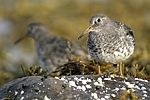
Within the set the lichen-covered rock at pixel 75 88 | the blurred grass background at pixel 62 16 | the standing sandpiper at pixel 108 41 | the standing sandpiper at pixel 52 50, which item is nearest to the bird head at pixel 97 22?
the standing sandpiper at pixel 108 41

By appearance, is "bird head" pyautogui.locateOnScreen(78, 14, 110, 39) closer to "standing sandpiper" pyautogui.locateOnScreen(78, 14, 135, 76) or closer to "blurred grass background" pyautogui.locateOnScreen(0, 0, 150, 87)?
"standing sandpiper" pyautogui.locateOnScreen(78, 14, 135, 76)

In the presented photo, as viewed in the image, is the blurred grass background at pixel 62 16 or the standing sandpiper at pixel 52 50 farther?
the blurred grass background at pixel 62 16

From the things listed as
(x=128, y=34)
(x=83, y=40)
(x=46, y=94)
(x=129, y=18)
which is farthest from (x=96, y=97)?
(x=129, y=18)

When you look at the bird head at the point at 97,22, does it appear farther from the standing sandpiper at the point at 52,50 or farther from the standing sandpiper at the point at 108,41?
the standing sandpiper at the point at 52,50

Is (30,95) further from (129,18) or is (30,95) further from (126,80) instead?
(129,18)

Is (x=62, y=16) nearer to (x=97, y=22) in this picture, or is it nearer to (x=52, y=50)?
(x=52, y=50)

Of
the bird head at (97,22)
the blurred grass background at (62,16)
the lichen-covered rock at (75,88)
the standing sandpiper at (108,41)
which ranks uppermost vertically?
the blurred grass background at (62,16)
